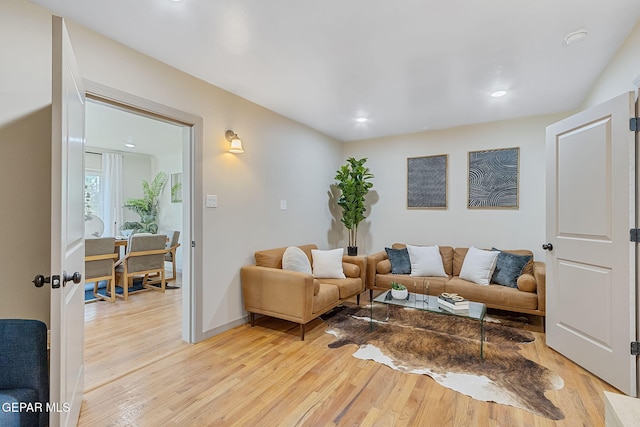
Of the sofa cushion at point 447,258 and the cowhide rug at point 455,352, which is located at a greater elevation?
the sofa cushion at point 447,258

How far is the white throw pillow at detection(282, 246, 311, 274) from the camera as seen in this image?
128 inches

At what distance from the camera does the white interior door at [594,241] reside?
196cm

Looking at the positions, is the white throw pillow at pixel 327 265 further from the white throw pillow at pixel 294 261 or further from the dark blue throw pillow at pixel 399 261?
the dark blue throw pillow at pixel 399 261

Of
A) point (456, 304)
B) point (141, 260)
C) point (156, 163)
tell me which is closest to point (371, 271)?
point (456, 304)

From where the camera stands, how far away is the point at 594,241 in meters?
2.20

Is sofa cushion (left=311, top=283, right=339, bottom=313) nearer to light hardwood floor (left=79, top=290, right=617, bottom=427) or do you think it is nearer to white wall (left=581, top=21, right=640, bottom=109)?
light hardwood floor (left=79, top=290, right=617, bottom=427)

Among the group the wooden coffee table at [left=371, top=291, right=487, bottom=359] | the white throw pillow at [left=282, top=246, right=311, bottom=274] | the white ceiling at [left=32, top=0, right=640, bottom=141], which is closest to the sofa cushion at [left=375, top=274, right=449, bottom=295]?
the wooden coffee table at [left=371, top=291, right=487, bottom=359]

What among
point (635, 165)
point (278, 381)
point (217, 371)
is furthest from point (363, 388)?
point (635, 165)

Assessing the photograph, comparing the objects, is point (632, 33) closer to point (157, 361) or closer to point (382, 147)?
point (382, 147)

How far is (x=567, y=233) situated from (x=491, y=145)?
1.95 meters

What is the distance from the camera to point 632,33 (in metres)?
2.02

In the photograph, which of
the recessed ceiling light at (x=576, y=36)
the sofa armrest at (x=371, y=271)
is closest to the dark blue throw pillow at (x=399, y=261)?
the sofa armrest at (x=371, y=271)

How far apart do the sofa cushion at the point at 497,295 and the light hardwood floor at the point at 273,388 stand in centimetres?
34

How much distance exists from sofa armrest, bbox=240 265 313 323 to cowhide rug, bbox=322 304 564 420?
18.2 inches
